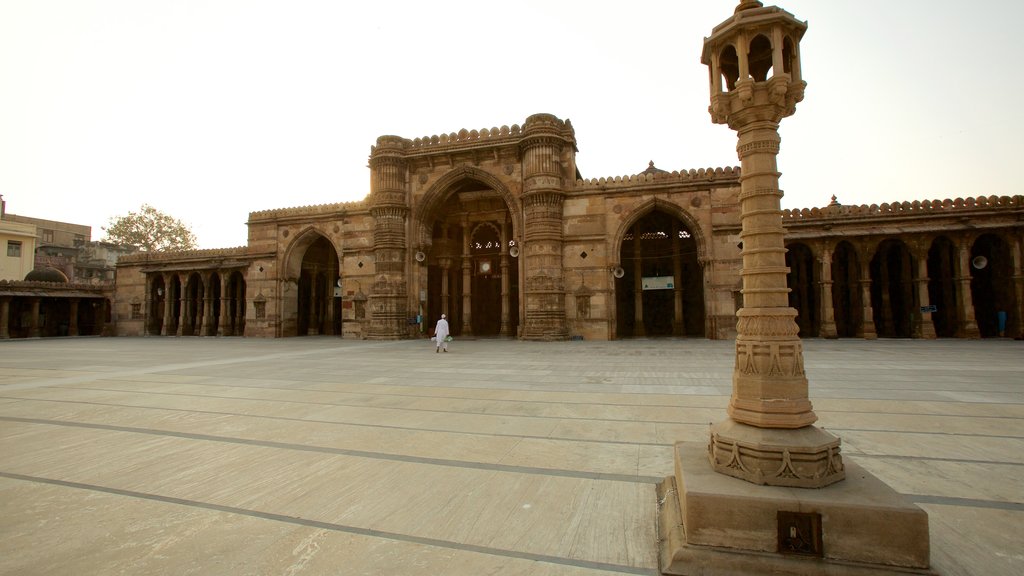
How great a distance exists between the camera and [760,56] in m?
3.93

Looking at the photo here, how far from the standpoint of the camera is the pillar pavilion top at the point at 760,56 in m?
3.51

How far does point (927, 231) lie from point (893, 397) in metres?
16.5

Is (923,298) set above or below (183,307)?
below

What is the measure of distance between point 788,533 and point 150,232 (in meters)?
63.6

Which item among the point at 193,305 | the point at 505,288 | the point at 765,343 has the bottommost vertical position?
the point at 765,343

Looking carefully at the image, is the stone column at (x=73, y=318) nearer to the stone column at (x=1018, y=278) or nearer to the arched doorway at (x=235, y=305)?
the arched doorway at (x=235, y=305)

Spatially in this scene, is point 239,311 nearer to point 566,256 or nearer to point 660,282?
point 566,256

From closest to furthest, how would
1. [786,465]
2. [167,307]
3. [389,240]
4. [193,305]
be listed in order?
[786,465] < [389,240] < [167,307] < [193,305]

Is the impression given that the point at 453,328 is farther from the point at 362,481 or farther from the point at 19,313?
the point at 19,313

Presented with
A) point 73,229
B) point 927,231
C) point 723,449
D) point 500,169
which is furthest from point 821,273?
point 73,229

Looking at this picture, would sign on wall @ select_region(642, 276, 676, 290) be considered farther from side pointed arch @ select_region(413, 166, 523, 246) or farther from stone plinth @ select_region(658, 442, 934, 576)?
stone plinth @ select_region(658, 442, 934, 576)

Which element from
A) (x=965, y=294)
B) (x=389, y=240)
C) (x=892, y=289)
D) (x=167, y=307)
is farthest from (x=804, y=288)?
(x=167, y=307)

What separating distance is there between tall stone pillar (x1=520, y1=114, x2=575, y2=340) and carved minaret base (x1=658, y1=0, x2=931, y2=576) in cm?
1596

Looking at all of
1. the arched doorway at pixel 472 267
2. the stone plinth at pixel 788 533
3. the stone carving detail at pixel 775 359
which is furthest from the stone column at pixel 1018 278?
the stone plinth at pixel 788 533
